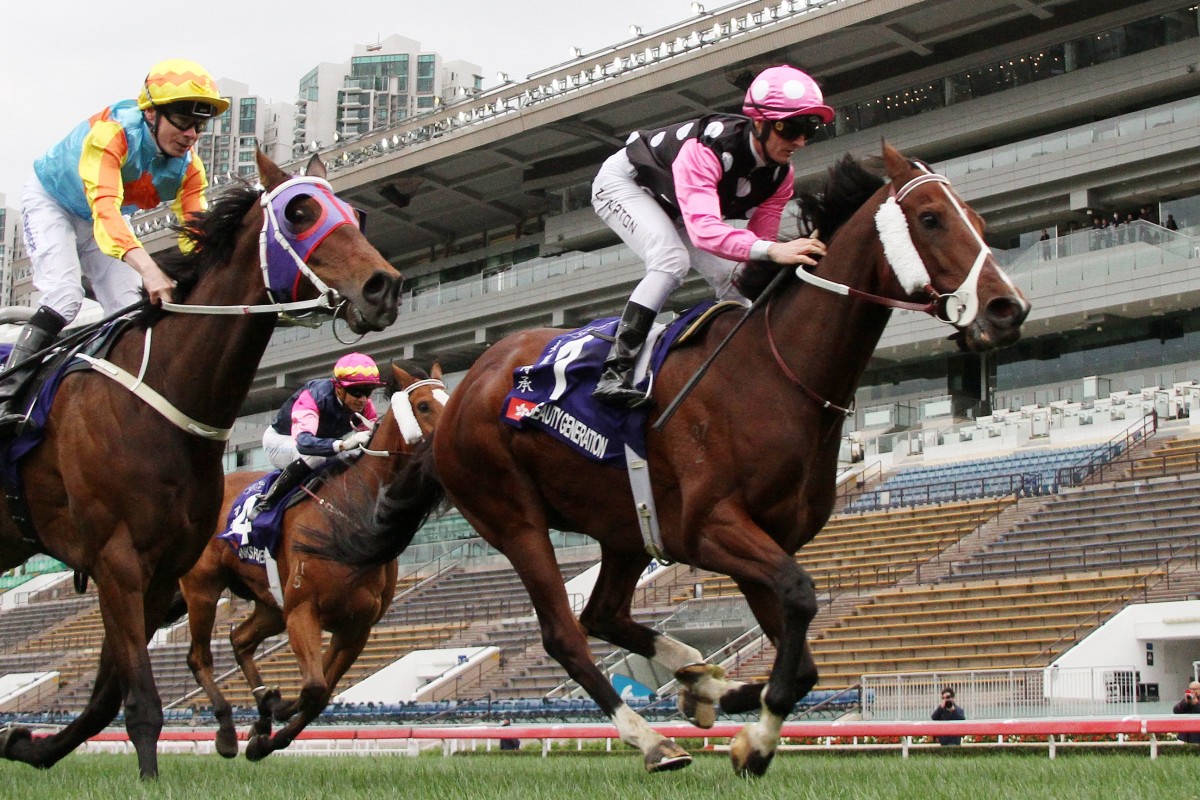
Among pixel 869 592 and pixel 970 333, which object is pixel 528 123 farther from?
pixel 970 333

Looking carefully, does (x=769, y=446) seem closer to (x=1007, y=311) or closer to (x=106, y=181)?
(x=1007, y=311)

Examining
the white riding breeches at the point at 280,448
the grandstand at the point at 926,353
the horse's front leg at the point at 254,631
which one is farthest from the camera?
the grandstand at the point at 926,353

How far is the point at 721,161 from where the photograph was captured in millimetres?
6461

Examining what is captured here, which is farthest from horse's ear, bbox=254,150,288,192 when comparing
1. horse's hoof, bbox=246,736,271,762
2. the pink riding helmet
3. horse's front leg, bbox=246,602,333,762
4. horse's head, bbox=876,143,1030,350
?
the pink riding helmet

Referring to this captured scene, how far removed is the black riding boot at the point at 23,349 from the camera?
636cm

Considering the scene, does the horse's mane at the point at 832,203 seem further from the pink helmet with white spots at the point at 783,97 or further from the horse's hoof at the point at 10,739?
the horse's hoof at the point at 10,739

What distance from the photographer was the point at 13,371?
6.55 metres

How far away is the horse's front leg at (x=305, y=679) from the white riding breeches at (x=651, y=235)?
3.47 m

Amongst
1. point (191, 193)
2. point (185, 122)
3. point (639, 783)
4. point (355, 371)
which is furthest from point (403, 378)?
point (639, 783)

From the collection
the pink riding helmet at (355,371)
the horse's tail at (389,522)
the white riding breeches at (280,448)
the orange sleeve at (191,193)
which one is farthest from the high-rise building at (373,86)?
the orange sleeve at (191,193)

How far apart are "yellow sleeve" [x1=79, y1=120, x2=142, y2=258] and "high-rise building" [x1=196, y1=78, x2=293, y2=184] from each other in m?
98.6

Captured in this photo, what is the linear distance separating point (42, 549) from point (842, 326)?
3933 mm

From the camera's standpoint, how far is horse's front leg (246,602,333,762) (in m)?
8.41

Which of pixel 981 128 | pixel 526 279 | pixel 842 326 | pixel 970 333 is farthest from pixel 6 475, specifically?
pixel 526 279
